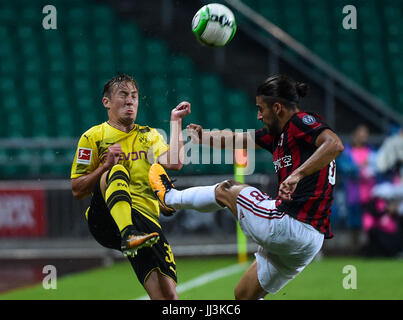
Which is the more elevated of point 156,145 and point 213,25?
point 213,25

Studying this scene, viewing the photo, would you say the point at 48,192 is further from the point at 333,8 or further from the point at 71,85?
the point at 333,8

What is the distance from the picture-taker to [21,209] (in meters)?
10.7

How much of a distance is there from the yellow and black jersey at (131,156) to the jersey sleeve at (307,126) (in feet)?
3.65

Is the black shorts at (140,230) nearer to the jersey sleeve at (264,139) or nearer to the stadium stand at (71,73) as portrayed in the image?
the jersey sleeve at (264,139)

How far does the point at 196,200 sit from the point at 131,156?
0.70 metres

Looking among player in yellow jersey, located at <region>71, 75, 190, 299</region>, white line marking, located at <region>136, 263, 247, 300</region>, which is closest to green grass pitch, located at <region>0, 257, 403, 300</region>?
white line marking, located at <region>136, 263, 247, 300</region>

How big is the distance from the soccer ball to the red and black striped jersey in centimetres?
91

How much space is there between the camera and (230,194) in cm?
480

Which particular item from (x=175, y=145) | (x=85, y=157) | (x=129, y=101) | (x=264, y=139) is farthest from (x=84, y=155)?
(x=264, y=139)

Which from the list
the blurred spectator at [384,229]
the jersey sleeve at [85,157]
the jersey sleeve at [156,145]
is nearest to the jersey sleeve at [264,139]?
the jersey sleeve at [156,145]

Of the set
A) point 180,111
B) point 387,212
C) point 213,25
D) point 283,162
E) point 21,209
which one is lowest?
point 387,212

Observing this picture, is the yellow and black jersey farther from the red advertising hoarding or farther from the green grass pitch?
the red advertising hoarding

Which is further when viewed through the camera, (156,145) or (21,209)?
(21,209)

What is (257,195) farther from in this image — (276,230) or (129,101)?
(129,101)
